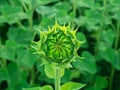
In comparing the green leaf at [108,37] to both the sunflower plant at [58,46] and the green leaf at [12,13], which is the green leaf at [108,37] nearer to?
the green leaf at [12,13]

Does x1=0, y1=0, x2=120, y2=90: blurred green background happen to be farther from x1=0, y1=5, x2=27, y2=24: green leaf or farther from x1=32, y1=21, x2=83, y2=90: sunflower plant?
x1=32, y1=21, x2=83, y2=90: sunflower plant

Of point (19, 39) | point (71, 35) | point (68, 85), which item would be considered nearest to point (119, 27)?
point (19, 39)

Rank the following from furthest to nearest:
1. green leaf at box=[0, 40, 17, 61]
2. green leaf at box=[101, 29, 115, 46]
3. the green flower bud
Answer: green leaf at box=[101, 29, 115, 46]
green leaf at box=[0, 40, 17, 61]
the green flower bud

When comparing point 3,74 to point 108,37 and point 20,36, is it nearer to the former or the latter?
point 20,36

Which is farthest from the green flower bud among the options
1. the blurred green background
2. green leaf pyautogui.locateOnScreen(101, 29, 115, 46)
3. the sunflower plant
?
green leaf pyautogui.locateOnScreen(101, 29, 115, 46)

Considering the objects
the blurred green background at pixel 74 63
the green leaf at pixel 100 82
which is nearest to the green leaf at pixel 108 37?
the blurred green background at pixel 74 63

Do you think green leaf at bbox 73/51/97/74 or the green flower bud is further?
green leaf at bbox 73/51/97/74
